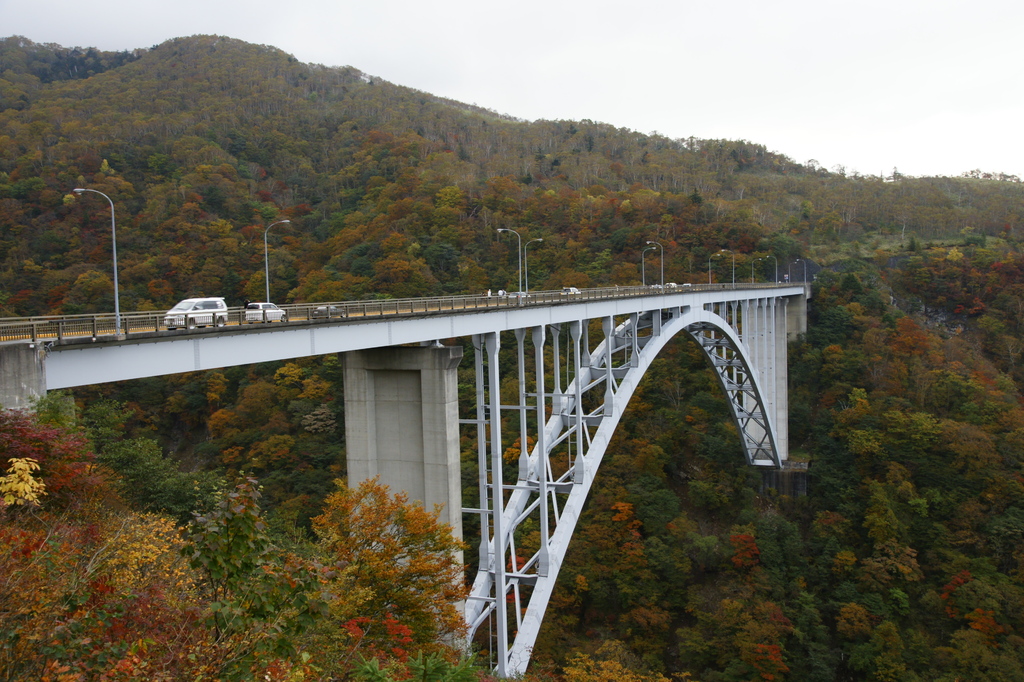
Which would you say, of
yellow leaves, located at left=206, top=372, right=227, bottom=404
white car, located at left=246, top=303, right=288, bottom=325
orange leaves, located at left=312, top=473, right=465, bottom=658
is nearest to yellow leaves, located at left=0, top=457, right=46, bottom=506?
orange leaves, located at left=312, top=473, right=465, bottom=658

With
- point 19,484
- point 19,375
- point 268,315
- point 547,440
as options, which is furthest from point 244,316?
point 547,440

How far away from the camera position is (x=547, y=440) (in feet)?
66.3

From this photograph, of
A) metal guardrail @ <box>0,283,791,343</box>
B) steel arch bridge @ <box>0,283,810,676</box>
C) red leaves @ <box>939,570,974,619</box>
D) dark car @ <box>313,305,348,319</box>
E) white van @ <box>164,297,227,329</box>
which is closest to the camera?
metal guardrail @ <box>0,283,791,343</box>

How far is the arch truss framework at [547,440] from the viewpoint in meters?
16.9

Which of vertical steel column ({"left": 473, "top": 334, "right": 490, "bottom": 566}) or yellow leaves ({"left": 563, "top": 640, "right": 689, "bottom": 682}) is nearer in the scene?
vertical steel column ({"left": 473, "top": 334, "right": 490, "bottom": 566})

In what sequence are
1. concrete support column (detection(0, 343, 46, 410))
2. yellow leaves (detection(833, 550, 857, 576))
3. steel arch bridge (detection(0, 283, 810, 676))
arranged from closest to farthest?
concrete support column (detection(0, 343, 46, 410)) → steel arch bridge (detection(0, 283, 810, 676)) → yellow leaves (detection(833, 550, 857, 576))

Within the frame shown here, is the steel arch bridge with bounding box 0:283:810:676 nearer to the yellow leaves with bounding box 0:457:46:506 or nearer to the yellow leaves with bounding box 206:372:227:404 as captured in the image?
the yellow leaves with bounding box 0:457:46:506

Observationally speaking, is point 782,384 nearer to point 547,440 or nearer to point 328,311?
point 547,440

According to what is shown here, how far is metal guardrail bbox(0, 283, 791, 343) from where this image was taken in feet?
31.6

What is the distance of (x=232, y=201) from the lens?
6194 cm

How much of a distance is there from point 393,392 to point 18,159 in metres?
64.9

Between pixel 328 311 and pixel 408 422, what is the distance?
12.3 feet

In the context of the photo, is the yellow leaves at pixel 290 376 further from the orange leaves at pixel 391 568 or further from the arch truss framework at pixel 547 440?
the orange leaves at pixel 391 568

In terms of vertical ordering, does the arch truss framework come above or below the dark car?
below
